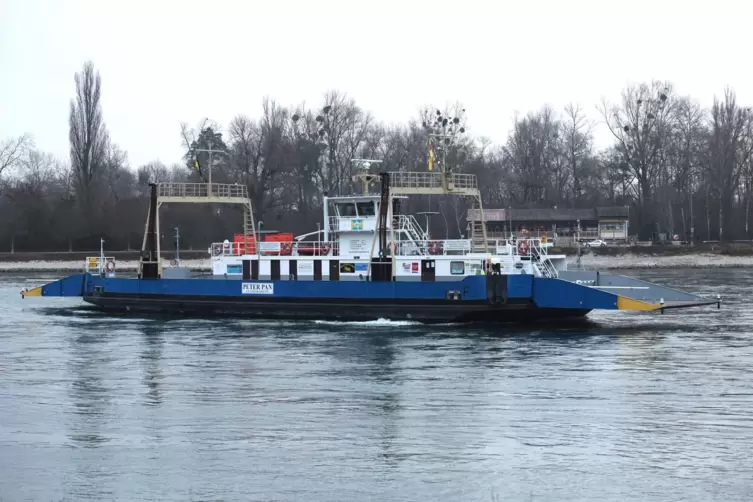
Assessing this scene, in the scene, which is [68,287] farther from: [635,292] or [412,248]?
[635,292]

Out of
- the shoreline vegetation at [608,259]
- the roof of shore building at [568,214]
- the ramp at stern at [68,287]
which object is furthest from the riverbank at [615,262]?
the ramp at stern at [68,287]

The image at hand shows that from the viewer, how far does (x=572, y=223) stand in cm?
8394

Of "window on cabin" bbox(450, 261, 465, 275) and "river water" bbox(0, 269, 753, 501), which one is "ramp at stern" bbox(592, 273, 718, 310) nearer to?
"river water" bbox(0, 269, 753, 501)

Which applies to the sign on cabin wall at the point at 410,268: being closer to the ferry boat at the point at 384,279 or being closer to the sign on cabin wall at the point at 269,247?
the ferry boat at the point at 384,279

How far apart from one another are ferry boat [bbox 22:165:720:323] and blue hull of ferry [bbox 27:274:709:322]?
0.12 feet

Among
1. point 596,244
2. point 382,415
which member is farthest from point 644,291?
point 596,244

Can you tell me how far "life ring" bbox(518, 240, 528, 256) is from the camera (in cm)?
3112

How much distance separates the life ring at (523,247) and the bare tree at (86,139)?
50.0 m

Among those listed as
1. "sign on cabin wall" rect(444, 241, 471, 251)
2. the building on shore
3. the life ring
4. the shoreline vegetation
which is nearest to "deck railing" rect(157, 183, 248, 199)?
"sign on cabin wall" rect(444, 241, 471, 251)

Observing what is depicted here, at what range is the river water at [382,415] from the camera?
13180 mm

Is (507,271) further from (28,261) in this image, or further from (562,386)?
(28,261)

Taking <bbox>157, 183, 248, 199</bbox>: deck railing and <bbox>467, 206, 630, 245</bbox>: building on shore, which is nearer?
<bbox>157, 183, 248, 199</bbox>: deck railing

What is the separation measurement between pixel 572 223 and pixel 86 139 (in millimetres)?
42173

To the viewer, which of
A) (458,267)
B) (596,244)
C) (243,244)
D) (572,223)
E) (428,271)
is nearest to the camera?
(458,267)
